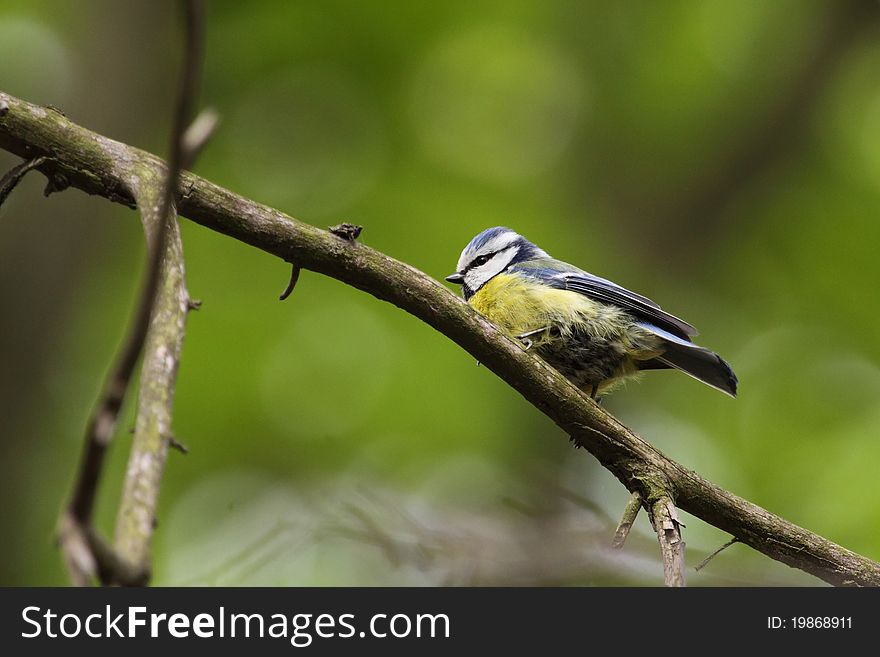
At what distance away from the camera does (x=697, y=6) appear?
23.9 ft

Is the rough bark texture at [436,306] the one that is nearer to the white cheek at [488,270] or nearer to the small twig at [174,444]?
the small twig at [174,444]

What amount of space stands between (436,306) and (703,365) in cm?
189

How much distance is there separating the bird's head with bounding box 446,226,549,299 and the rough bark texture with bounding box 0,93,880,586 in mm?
1985

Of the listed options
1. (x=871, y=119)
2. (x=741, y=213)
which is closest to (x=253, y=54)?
(x=741, y=213)

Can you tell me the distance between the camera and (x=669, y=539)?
87.2 inches

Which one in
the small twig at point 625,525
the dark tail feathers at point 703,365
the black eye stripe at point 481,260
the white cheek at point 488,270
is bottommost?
the small twig at point 625,525

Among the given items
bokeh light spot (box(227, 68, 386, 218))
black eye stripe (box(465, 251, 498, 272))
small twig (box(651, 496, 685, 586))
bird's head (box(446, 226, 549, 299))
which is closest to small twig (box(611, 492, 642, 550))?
small twig (box(651, 496, 685, 586))

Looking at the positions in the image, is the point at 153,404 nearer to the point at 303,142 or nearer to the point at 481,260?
the point at 481,260

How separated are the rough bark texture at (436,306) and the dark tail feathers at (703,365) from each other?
1.28m

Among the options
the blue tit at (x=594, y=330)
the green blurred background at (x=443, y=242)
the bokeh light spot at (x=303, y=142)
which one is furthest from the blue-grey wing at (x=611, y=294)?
the bokeh light spot at (x=303, y=142)

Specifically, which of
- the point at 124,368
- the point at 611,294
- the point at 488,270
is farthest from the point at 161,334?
the point at 488,270

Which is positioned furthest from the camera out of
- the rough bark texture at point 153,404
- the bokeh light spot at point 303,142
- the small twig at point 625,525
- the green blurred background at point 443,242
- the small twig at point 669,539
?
the bokeh light spot at point 303,142

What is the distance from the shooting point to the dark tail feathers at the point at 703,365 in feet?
12.3

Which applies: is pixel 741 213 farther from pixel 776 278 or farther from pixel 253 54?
pixel 253 54
